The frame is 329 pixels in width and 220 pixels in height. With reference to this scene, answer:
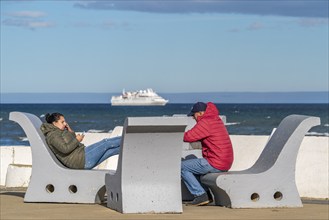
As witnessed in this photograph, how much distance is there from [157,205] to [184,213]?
0.29 m

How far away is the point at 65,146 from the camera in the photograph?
11781 millimetres

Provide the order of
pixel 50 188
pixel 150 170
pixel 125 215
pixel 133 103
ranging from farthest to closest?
pixel 133 103
pixel 50 188
pixel 150 170
pixel 125 215

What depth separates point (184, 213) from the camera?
10.8 metres

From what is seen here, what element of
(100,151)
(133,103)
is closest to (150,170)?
(100,151)

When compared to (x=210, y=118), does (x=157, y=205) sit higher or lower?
lower

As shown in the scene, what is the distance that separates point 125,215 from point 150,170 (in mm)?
539

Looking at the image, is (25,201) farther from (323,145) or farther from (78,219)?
(323,145)

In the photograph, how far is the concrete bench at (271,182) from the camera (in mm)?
11406

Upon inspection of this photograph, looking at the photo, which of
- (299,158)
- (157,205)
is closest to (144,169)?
(157,205)

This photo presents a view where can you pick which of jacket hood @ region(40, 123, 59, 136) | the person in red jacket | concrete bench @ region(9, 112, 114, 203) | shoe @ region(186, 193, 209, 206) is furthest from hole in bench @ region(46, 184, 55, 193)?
shoe @ region(186, 193, 209, 206)

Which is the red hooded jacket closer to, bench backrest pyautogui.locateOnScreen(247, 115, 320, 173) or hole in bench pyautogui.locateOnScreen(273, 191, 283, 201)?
bench backrest pyautogui.locateOnScreen(247, 115, 320, 173)

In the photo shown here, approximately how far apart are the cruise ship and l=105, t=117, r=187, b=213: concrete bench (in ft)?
460

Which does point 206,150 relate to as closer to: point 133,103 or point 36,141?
point 36,141

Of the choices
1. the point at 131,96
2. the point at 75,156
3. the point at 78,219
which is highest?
the point at 131,96
